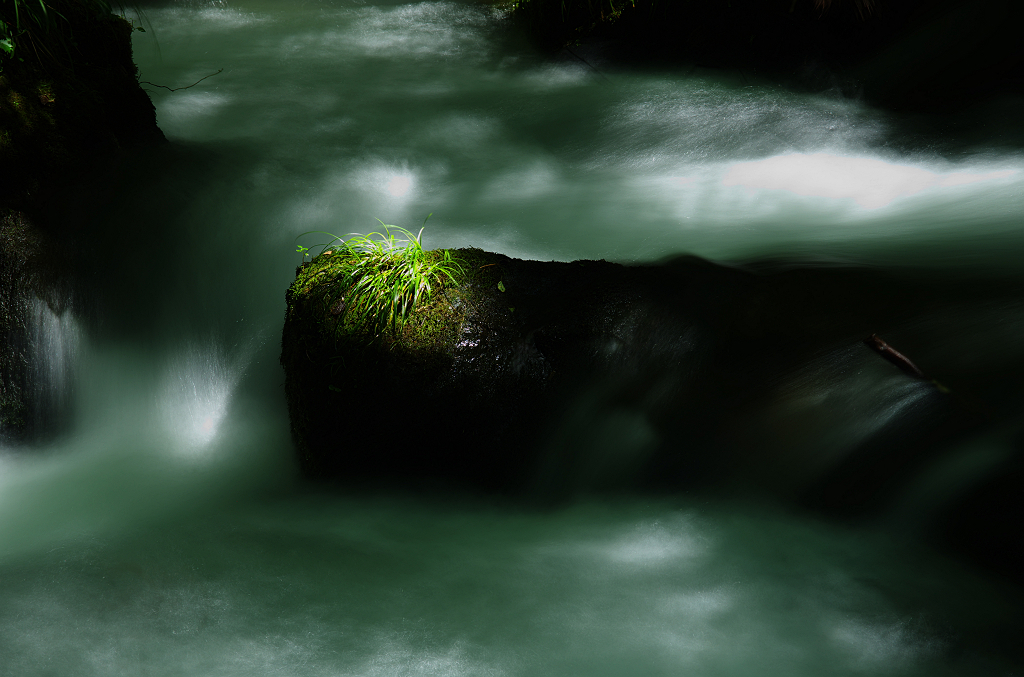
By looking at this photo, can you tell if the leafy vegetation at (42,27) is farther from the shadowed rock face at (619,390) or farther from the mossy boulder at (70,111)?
the shadowed rock face at (619,390)

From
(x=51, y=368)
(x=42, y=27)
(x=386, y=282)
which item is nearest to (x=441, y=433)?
(x=386, y=282)

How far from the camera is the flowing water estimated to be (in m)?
2.28

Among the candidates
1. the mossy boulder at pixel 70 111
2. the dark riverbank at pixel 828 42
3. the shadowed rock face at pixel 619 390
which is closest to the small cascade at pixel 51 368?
the mossy boulder at pixel 70 111

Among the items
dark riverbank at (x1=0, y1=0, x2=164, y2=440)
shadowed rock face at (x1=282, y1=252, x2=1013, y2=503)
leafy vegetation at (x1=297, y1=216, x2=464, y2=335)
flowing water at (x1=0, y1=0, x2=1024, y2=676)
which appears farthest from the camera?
dark riverbank at (x1=0, y1=0, x2=164, y2=440)

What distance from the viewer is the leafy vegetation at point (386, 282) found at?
2.91 metres

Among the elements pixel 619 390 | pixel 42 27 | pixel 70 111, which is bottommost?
pixel 619 390

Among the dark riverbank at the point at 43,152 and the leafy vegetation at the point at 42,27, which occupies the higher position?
the leafy vegetation at the point at 42,27

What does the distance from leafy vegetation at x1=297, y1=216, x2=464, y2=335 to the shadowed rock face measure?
0.07m

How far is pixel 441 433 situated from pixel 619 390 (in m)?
0.84

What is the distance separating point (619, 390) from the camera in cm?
294

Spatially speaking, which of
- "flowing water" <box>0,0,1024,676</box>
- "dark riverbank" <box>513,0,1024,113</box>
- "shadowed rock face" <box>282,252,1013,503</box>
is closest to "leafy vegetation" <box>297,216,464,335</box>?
"shadowed rock face" <box>282,252,1013,503</box>

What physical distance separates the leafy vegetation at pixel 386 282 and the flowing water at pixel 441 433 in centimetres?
44

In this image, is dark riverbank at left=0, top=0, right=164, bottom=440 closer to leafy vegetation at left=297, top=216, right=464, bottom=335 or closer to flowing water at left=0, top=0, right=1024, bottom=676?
flowing water at left=0, top=0, right=1024, bottom=676

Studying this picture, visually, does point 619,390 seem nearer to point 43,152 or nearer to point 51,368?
point 51,368
